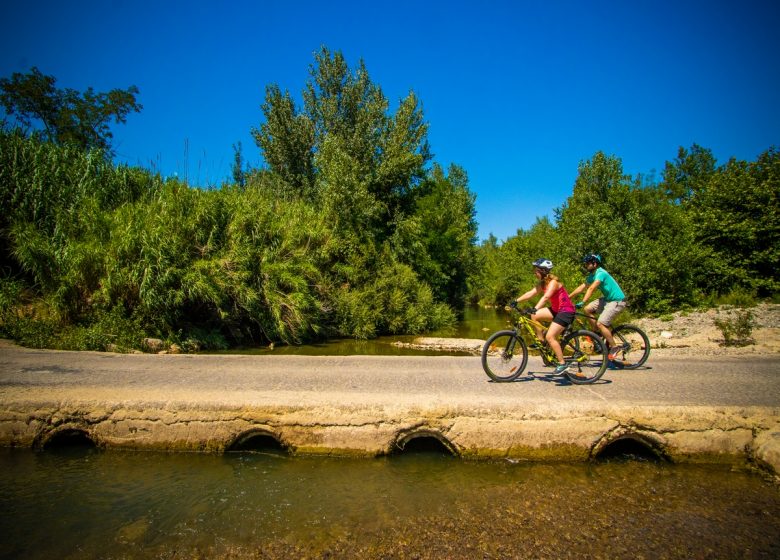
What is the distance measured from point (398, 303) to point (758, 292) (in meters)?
17.8

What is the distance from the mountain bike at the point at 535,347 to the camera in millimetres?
6645

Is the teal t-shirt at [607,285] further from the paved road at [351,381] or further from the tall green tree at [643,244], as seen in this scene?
the tall green tree at [643,244]

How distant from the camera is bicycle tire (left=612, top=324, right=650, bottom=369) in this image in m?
7.89

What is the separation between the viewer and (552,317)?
682cm

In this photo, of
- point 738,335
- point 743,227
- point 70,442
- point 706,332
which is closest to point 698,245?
point 743,227

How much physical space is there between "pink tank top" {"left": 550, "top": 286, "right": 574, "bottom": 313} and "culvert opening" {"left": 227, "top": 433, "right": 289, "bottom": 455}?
473 centimetres

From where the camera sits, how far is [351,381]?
21.6 ft

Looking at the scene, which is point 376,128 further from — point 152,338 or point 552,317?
point 552,317

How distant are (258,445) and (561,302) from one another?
Result: 5116mm

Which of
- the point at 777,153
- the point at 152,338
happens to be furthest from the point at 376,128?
the point at 777,153

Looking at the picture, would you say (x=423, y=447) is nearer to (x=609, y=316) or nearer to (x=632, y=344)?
(x=609, y=316)

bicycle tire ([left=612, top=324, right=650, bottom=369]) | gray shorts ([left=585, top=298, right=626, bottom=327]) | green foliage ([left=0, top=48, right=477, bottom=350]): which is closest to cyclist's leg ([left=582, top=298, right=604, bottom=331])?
gray shorts ([left=585, top=298, right=626, bottom=327])

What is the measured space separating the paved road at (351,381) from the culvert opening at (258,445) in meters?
0.46

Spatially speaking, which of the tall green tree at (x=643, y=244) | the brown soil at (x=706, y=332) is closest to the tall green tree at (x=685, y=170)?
the tall green tree at (x=643, y=244)
